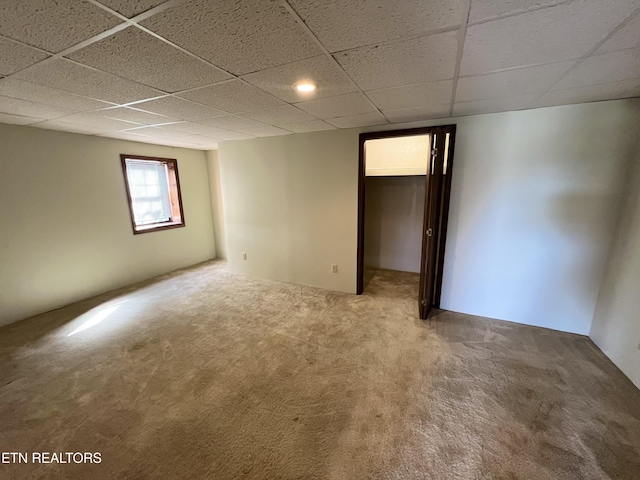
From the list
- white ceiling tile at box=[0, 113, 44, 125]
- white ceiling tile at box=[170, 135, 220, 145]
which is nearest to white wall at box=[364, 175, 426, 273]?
white ceiling tile at box=[170, 135, 220, 145]

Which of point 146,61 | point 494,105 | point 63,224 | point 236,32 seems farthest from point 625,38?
point 63,224

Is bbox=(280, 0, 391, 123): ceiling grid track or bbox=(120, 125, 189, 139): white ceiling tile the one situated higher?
bbox=(120, 125, 189, 139): white ceiling tile

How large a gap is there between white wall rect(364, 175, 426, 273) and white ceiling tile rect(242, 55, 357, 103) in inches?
108

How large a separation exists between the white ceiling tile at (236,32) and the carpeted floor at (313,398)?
222 centimetres

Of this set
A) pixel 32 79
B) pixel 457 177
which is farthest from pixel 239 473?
pixel 457 177

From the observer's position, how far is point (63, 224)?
331 cm

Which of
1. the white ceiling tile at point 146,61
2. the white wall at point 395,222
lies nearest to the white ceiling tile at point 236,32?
the white ceiling tile at point 146,61

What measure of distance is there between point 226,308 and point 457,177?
3190mm

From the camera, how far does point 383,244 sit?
4750 mm

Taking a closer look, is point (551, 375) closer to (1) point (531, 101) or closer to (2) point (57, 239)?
(1) point (531, 101)

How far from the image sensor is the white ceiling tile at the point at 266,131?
3.24 meters

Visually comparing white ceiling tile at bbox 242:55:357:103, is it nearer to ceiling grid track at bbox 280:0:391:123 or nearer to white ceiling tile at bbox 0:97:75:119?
ceiling grid track at bbox 280:0:391:123

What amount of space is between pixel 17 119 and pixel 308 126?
301 centimetres

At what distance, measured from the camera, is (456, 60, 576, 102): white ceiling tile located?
5.28 ft
